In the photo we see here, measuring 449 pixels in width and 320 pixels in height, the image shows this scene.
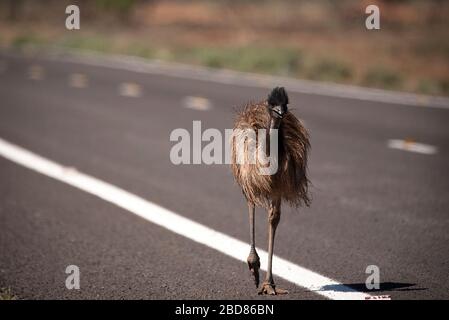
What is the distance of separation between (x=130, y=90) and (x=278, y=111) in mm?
13329

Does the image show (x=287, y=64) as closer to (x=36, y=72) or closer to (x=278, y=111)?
(x=36, y=72)

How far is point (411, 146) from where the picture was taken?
32.4 feet

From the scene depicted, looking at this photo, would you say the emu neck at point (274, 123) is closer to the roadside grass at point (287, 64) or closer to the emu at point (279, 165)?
the emu at point (279, 165)

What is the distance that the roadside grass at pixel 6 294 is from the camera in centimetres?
427

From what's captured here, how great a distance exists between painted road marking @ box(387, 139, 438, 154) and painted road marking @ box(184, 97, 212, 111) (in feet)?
15.7

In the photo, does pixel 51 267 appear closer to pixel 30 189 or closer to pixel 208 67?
pixel 30 189

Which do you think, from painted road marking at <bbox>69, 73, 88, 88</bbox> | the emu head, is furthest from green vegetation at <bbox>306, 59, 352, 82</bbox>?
the emu head

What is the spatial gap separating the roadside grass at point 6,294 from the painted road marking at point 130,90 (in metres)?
11.4

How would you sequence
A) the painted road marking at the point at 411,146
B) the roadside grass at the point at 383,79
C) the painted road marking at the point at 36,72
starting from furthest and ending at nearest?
the painted road marking at the point at 36,72
the roadside grass at the point at 383,79
the painted road marking at the point at 411,146

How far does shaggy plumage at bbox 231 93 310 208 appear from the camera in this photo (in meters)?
3.94

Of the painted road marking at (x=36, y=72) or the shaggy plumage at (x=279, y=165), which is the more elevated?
the painted road marking at (x=36, y=72)


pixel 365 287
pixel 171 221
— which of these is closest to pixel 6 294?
pixel 171 221

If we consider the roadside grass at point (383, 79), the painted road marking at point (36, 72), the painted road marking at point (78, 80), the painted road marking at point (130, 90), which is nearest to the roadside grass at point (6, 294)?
the painted road marking at point (130, 90)
